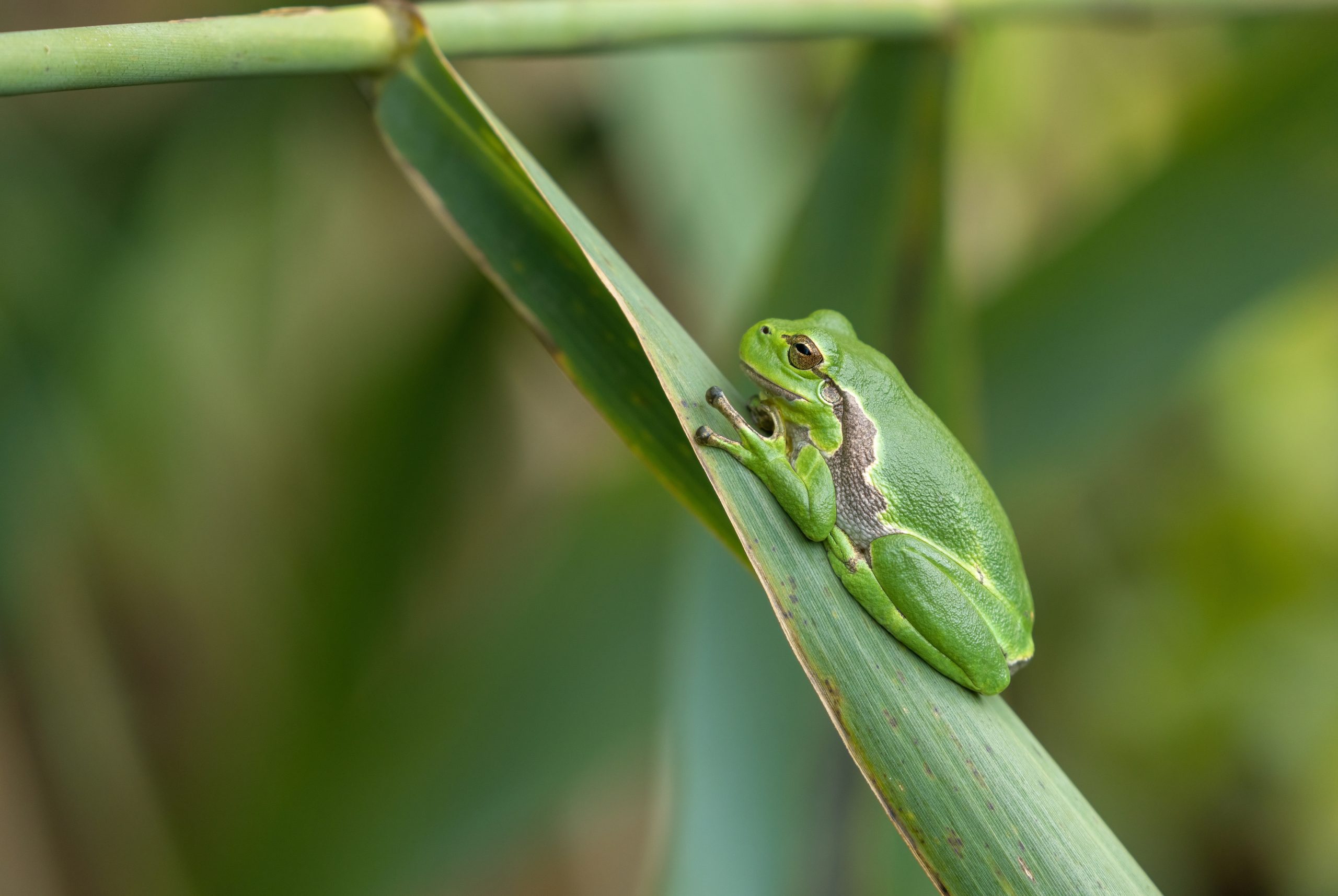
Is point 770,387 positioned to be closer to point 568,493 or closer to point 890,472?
point 890,472

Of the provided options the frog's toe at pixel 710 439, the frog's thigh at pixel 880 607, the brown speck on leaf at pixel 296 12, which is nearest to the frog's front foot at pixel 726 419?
the frog's toe at pixel 710 439

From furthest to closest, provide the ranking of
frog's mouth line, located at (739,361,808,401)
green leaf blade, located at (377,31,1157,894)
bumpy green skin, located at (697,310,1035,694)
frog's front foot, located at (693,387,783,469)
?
frog's mouth line, located at (739,361,808,401) < bumpy green skin, located at (697,310,1035,694) < frog's front foot, located at (693,387,783,469) < green leaf blade, located at (377,31,1157,894)

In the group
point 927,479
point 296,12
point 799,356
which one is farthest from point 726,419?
point 296,12

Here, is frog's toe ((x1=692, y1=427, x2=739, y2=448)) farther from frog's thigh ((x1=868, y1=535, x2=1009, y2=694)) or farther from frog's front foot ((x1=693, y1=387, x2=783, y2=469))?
frog's thigh ((x1=868, y1=535, x2=1009, y2=694))

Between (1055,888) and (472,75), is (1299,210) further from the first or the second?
(472,75)

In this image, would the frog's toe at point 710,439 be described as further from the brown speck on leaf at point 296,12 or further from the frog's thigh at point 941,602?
the brown speck on leaf at point 296,12

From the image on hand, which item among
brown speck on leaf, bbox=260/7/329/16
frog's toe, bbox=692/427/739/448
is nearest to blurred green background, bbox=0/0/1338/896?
frog's toe, bbox=692/427/739/448
